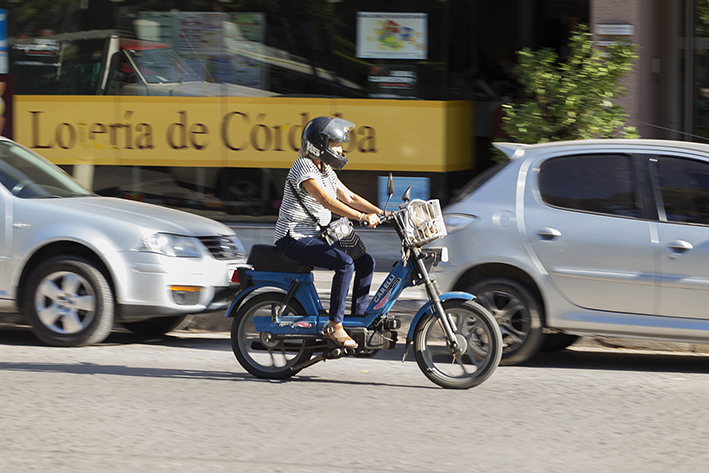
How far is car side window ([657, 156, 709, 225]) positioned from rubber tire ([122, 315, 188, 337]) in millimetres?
3988

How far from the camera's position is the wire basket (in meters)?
5.34

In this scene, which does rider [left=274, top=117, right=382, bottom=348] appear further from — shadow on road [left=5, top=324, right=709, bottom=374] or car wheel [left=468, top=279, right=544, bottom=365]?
car wheel [left=468, top=279, right=544, bottom=365]

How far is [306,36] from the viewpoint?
11211 mm

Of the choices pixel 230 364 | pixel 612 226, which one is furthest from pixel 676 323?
pixel 230 364

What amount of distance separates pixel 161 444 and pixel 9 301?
3.06 metres

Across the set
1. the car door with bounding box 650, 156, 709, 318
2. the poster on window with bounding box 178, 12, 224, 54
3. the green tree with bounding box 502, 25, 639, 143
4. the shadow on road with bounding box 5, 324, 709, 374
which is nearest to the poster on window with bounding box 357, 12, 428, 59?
the poster on window with bounding box 178, 12, 224, 54

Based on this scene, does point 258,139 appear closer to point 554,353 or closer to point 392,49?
point 392,49

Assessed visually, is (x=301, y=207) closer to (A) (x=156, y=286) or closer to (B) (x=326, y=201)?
(B) (x=326, y=201)

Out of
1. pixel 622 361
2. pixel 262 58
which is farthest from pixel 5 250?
pixel 262 58

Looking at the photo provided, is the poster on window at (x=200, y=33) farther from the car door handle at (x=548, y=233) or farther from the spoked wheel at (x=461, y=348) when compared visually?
the spoked wheel at (x=461, y=348)

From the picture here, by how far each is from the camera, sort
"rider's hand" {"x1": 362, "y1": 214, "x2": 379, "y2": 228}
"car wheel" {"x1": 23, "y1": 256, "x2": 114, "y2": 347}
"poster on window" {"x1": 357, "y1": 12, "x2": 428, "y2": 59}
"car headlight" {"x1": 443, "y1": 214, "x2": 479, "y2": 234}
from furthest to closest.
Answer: "poster on window" {"x1": 357, "y1": 12, "x2": 428, "y2": 59}
"car wheel" {"x1": 23, "y1": 256, "x2": 114, "y2": 347}
"car headlight" {"x1": 443, "y1": 214, "x2": 479, "y2": 234}
"rider's hand" {"x1": 362, "y1": 214, "x2": 379, "y2": 228}

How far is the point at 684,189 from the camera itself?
5.98 metres

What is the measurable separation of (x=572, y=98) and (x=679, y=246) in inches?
114

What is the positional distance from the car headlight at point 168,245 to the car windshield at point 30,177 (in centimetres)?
104
